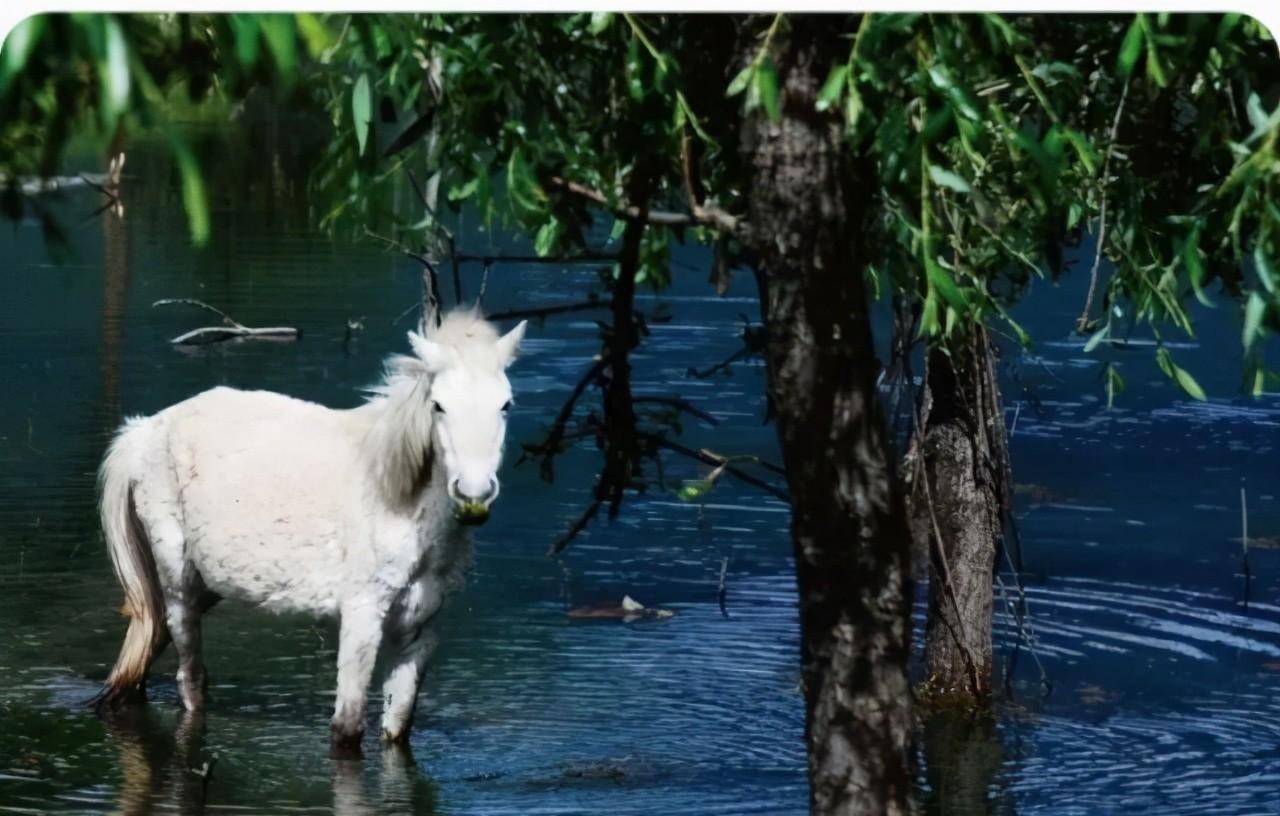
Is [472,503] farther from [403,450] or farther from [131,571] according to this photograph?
[131,571]

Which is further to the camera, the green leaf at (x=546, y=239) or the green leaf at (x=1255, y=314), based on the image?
the green leaf at (x=546, y=239)

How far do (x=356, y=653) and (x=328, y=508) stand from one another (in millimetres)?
648

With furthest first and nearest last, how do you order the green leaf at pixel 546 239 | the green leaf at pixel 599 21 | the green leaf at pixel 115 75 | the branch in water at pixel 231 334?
the branch in water at pixel 231 334, the green leaf at pixel 546 239, the green leaf at pixel 599 21, the green leaf at pixel 115 75

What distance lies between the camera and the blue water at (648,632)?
9094 mm

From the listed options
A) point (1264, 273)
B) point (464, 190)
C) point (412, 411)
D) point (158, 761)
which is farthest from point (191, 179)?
point (158, 761)

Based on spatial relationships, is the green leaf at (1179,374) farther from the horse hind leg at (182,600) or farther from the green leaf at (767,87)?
the horse hind leg at (182,600)

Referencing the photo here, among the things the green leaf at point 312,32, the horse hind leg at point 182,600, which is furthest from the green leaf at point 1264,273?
the horse hind leg at point 182,600

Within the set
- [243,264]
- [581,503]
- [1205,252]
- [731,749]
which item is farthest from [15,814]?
[243,264]

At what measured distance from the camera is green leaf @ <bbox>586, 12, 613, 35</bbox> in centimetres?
576

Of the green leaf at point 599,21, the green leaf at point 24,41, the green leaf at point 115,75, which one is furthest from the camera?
the green leaf at point 599,21

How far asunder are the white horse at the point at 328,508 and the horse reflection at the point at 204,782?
200 mm

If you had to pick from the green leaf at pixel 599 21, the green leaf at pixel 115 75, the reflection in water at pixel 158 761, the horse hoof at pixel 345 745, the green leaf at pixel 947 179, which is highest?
the green leaf at pixel 599 21

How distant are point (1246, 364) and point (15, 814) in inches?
202

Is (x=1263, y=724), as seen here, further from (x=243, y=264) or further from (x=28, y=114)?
(x=243, y=264)
